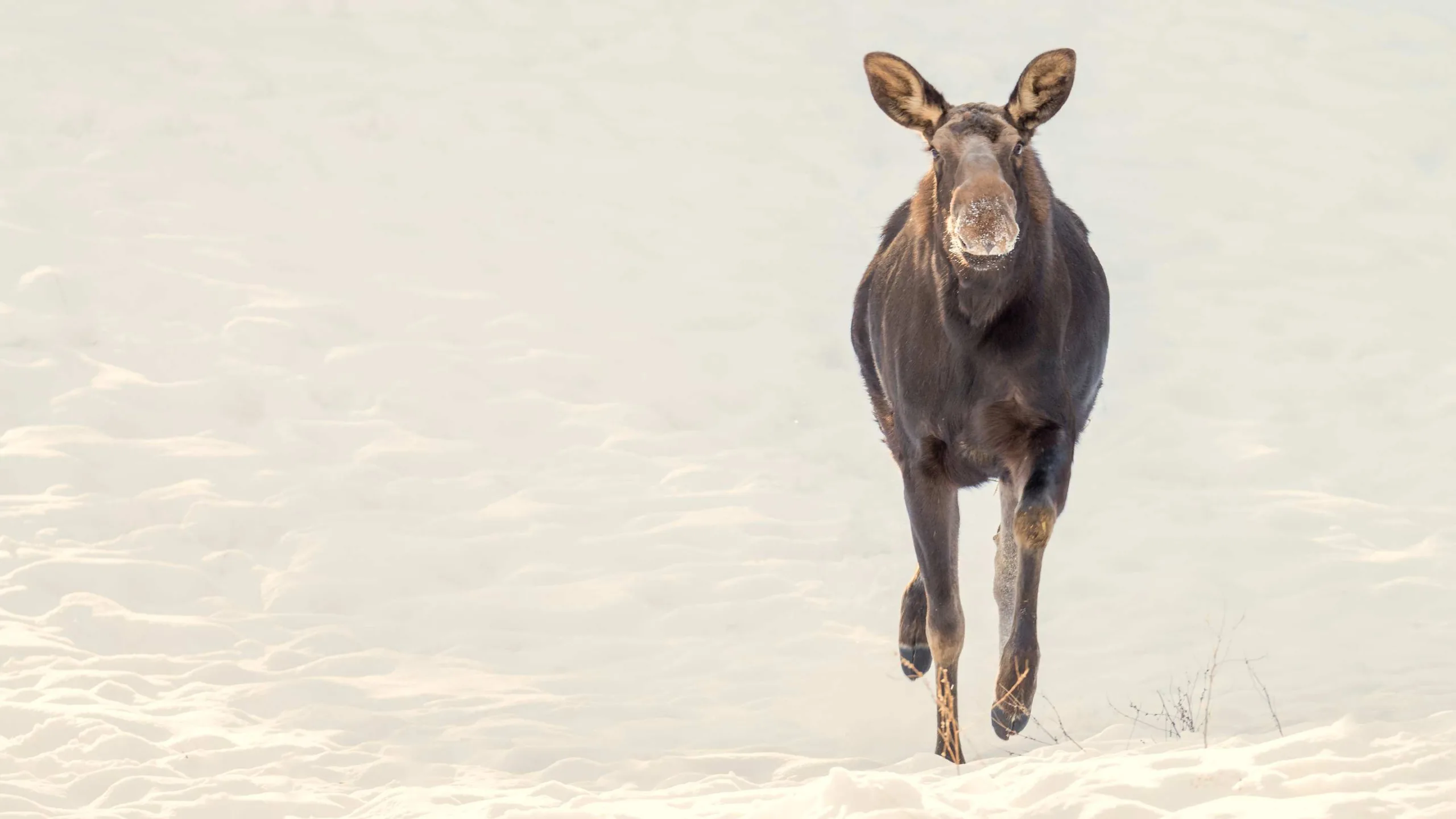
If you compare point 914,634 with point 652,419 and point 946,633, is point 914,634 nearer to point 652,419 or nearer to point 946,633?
point 946,633

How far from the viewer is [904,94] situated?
630cm

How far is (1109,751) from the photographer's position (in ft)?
19.2

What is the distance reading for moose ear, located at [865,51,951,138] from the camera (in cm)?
622

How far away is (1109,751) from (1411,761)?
3.80 ft

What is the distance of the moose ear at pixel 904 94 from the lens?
622 centimetres

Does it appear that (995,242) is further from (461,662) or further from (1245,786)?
(461,662)

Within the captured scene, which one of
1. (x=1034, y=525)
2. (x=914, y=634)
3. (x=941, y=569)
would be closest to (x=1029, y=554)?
(x=1034, y=525)

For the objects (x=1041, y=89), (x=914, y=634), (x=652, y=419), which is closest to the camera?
(x=1041, y=89)

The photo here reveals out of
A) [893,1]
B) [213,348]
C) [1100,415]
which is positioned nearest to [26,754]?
[213,348]

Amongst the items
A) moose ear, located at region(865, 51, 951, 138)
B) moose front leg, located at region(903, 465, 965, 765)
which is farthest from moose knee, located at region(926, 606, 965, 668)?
moose ear, located at region(865, 51, 951, 138)

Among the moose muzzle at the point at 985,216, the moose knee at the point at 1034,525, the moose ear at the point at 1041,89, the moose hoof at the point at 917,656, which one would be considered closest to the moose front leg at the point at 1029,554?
the moose knee at the point at 1034,525

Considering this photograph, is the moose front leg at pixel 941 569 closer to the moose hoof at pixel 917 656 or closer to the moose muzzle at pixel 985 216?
the moose hoof at pixel 917 656

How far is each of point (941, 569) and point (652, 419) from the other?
6.97 m

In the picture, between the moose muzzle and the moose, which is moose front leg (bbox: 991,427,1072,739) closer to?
the moose
